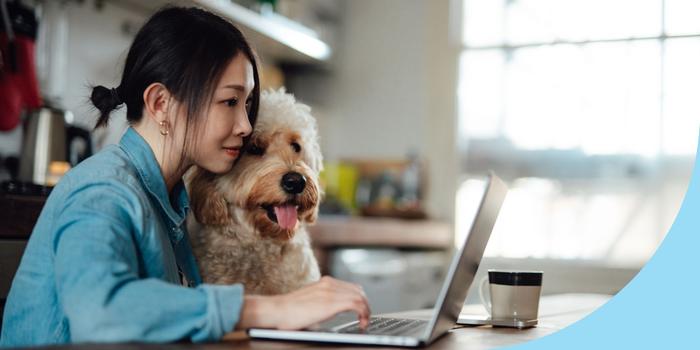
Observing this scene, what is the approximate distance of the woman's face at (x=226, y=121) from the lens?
4.14 ft

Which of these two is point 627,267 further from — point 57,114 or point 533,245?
point 57,114

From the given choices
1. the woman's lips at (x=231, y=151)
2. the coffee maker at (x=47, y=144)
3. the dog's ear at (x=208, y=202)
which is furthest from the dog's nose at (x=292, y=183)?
the coffee maker at (x=47, y=144)

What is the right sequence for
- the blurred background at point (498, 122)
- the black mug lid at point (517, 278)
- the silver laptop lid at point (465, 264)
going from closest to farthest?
1. the silver laptop lid at point (465, 264)
2. the black mug lid at point (517, 278)
3. the blurred background at point (498, 122)

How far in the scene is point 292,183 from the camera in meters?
1.65

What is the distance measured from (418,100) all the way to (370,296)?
1.47 metres

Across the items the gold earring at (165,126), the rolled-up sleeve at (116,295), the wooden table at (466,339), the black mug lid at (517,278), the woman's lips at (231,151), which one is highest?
the gold earring at (165,126)

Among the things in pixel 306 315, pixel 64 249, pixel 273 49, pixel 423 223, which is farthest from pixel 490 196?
pixel 273 49

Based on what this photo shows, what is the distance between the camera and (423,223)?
172 inches

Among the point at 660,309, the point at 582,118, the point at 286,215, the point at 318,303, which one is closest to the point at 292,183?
the point at 286,215

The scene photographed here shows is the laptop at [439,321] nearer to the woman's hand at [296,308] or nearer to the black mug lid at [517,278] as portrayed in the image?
the woman's hand at [296,308]

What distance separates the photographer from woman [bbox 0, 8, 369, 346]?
35.9 inches

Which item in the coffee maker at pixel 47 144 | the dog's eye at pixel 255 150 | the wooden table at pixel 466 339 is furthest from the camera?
the coffee maker at pixel 47 144

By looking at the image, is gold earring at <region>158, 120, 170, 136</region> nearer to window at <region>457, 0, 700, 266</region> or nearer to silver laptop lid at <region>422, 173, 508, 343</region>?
silver laptop lid at <region>422, 173, 508, 343</region>

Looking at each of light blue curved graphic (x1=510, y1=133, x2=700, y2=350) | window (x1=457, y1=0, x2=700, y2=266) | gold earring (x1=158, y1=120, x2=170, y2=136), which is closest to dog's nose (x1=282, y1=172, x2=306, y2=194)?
gold earring (x1=158, y1=120, x2=170, y2=136)
